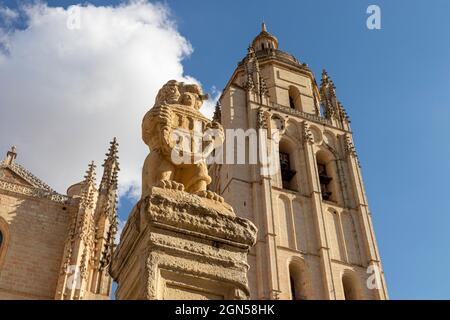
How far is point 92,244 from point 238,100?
12418 millimetres

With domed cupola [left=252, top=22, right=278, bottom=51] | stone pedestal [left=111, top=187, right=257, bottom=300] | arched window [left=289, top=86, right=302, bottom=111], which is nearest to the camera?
stone pedestal [left=111, top=187, right=257, bottom=300]

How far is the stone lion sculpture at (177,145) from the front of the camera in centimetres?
373

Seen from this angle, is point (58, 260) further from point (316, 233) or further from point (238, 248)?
point (238, 248)

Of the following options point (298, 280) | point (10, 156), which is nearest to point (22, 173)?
point (10, 156)

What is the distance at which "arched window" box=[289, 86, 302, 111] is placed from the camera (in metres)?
28.8

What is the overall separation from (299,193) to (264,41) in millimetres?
14301

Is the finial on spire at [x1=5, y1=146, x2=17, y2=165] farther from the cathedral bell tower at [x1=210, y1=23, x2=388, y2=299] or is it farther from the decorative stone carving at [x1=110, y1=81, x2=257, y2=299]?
the decorative stone carving at [x1=110, y1=81, x2=257, y2=299]

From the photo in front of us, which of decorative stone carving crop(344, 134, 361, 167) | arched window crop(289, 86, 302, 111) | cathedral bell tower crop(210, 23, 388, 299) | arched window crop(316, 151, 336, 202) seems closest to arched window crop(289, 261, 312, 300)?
cathedral bell tower crop(210, 23, 388, 299)

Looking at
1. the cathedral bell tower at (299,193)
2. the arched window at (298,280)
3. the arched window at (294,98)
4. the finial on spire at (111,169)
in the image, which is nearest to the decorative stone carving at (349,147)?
the cathedral bell tower at (299,193)

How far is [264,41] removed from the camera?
34.1 metres

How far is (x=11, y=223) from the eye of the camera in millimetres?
15492

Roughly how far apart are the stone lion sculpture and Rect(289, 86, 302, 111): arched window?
25.1 metres

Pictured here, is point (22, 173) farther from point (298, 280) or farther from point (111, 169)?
point (298, 280)
